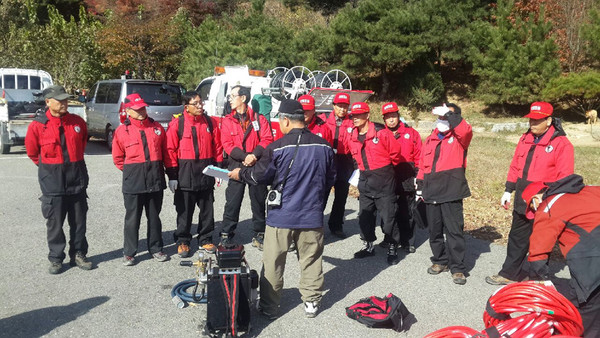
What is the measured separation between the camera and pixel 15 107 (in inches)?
496

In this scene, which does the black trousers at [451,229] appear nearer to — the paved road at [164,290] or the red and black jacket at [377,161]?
the paved road at [164,290]

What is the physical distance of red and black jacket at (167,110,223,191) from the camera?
19.4 ft

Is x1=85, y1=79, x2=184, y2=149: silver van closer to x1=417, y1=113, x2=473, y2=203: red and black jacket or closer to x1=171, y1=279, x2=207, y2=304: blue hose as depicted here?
x1=171, y1=279, x2=207, y2=304: blue hose

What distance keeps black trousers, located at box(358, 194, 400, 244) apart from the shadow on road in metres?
3.02

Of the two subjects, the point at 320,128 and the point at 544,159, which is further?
the point at 320,128

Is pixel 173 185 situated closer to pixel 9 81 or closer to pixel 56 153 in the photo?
pixel 56 153

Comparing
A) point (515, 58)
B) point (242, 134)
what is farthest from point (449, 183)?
point (515, 58)

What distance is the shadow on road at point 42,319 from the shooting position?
13.6 ft

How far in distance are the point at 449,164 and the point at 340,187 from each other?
1.86 metres

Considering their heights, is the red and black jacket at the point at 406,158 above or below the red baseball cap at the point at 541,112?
below

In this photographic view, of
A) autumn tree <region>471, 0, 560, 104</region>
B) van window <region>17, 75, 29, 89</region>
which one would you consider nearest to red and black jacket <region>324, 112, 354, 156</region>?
van window <region>17, 75, 29, 89</region>

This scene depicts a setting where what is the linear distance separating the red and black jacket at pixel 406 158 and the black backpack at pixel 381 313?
2194 millimetres

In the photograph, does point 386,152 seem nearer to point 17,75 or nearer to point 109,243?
point 109,243

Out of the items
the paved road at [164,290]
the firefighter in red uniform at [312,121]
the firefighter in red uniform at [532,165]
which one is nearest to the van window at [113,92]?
the paved road at [164,290]
